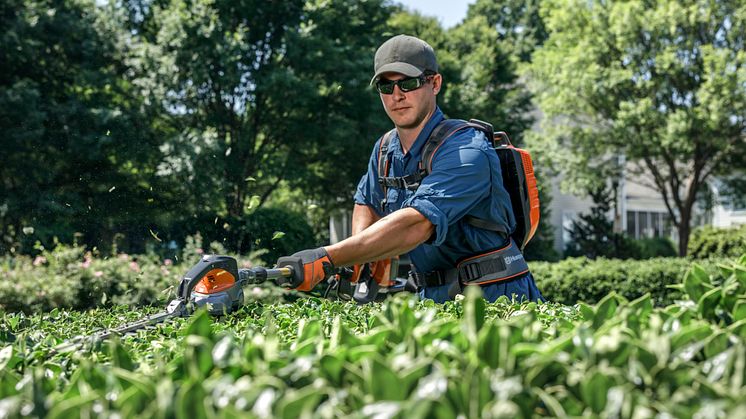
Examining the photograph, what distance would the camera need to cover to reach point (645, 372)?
3.85 feet

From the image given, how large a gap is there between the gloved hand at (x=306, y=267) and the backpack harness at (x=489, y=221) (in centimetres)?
87

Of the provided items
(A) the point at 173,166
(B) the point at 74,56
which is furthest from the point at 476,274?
(B) the point at 74,56

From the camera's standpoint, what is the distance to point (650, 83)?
75.9ft

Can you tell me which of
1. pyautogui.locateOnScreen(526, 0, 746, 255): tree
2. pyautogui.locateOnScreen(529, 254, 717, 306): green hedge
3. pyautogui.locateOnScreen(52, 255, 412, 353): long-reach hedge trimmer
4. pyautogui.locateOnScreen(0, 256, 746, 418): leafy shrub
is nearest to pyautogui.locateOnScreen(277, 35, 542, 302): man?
pyautogui.locateOnScreen(52, 255, 412, 353): long-reach hedge trimmer

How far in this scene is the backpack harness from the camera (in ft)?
12.8

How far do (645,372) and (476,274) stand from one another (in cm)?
278

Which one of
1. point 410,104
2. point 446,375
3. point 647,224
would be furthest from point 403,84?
point 647,224

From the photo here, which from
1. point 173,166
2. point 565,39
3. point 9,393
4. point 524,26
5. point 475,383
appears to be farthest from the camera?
point 524,26

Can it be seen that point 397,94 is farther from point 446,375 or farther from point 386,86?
point 446,375

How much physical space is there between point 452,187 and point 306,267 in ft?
2.70

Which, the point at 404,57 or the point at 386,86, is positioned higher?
the point at 404,57

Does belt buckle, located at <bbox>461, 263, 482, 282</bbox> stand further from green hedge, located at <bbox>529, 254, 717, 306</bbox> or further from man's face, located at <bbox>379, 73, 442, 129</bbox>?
green hedge, located at <bbox>529, 254, 717, 306</bbox>

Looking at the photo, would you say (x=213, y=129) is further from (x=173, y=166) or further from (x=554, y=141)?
(x=554, y=141)

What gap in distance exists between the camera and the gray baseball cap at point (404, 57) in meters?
3.91
